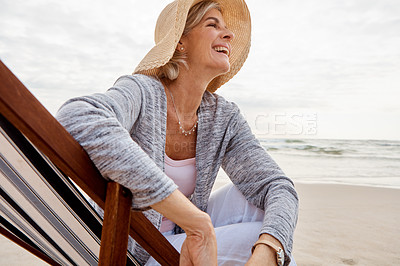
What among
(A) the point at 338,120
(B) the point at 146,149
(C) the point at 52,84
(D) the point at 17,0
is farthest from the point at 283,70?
(B) the point at 146,149

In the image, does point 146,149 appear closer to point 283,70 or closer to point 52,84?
point 52,84

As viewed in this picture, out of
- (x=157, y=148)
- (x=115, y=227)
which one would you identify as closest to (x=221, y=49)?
(x=157, y=148)

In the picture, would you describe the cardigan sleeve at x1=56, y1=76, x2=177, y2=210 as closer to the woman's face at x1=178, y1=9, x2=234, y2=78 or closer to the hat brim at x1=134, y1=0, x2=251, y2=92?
the hat brim at x1=134, y1=0, x2=251, y2=92

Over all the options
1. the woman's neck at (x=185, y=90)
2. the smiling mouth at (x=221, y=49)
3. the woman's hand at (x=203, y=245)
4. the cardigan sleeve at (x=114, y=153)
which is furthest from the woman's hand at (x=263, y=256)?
the smiling mouth at (x=221, y=49)

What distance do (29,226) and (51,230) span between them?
114 millimetres

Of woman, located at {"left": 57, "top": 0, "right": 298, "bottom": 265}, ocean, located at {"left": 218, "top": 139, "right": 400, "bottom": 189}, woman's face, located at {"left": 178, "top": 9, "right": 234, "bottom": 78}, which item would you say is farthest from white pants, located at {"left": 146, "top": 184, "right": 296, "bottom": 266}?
ocean, located at {"left": 218, "top": 139, "right": 400, "bottom": 189}

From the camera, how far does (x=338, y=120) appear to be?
22.8 m

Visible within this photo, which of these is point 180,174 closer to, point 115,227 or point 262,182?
point 262,182

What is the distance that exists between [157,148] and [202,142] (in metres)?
0.38

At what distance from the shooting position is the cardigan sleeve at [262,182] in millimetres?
1416

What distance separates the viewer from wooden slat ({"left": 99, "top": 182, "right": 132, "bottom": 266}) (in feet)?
2.75

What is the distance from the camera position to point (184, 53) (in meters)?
1.98

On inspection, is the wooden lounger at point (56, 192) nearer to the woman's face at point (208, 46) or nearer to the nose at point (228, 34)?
the woman's face at point (208, 46)

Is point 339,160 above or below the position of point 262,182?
below
